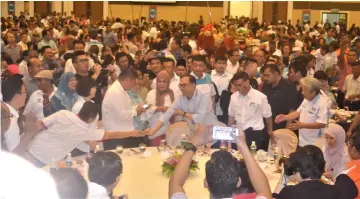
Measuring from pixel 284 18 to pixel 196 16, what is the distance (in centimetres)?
394

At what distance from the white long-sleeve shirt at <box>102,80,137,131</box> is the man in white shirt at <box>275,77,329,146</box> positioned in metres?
1.63

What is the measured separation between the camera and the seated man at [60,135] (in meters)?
5.03

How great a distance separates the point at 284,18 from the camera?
26.0 metres

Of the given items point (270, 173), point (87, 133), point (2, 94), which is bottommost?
point (270, 173)

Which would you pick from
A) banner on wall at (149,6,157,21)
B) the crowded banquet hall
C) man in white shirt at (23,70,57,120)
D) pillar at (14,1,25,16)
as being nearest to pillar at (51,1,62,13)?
pillar at (14,1,25,16)

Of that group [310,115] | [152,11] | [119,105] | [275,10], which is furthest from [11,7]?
[310,115]

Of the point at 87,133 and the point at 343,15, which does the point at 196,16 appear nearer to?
the point at 343,15

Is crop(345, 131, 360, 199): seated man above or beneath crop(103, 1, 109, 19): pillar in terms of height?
beneath

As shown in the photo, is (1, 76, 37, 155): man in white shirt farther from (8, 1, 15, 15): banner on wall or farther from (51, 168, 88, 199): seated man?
(8, 1, 15, 15): banner on wall

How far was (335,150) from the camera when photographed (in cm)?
516

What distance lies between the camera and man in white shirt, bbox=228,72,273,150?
251 inches

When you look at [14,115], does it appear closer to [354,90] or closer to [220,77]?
[220,77]

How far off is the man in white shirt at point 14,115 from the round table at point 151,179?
54 cm

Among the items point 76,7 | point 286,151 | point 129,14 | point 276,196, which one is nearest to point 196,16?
point 129,14
